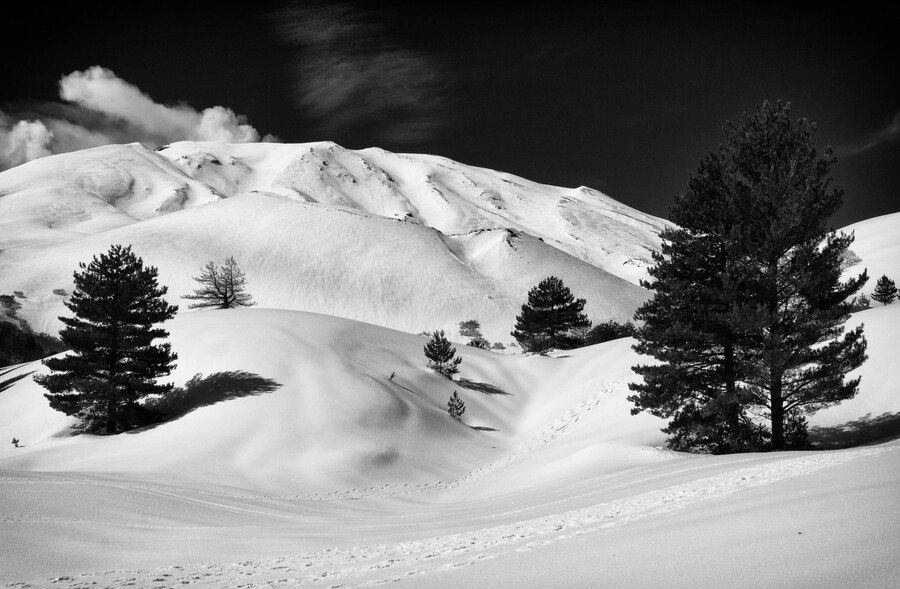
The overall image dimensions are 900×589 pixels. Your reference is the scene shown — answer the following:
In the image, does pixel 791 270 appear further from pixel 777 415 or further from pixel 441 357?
pixel 441 357

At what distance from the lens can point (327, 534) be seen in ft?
32.4

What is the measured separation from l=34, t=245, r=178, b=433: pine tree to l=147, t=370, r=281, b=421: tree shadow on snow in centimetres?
87

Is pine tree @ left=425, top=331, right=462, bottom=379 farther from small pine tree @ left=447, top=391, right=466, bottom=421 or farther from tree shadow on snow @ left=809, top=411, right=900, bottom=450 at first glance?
tree shadow on snow @ left=809, top=411, right=900, bottom=450

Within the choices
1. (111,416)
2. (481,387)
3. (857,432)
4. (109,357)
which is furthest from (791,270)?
(109,357)

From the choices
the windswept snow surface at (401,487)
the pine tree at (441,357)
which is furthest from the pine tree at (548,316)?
the pine tree at (441,357)

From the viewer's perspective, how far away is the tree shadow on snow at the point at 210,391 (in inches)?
956

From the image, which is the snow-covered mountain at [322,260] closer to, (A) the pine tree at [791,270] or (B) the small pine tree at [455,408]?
(B) the small pine tree at [455,408]

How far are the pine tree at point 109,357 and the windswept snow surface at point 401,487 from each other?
66.0 inches

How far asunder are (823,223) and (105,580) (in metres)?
18.1

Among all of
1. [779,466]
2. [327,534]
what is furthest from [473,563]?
[779,466]

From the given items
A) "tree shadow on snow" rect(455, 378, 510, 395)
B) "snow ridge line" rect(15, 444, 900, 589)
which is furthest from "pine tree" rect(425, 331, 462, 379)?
"snow ridge line" rect(15, 444, 900, 589)

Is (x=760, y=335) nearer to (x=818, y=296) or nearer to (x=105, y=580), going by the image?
(x=818, y=296)

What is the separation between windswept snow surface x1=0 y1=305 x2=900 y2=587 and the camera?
16.0 ft

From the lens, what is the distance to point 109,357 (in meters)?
24.5
